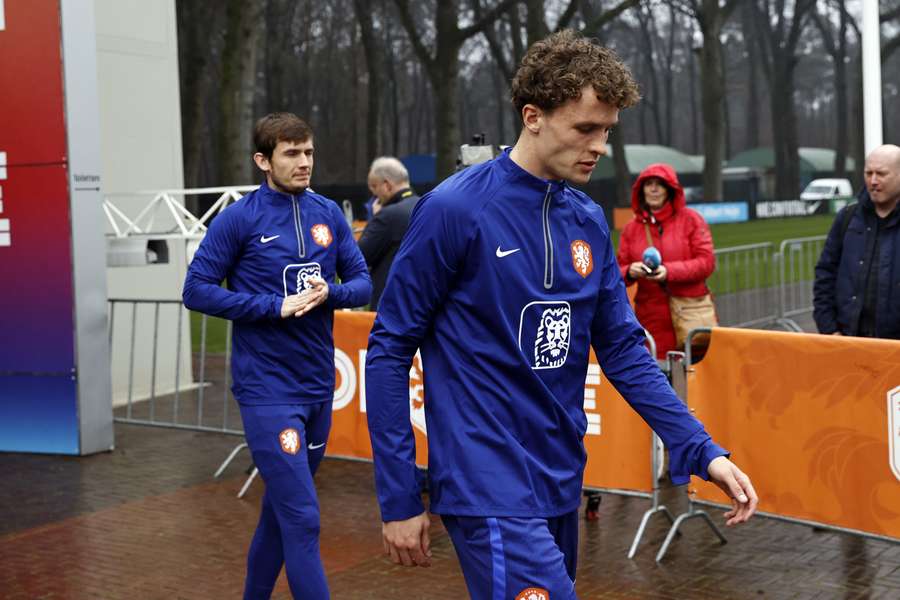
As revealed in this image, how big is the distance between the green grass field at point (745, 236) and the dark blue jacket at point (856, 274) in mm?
8487

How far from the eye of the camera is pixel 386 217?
755 cm

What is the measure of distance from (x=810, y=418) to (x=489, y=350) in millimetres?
3086

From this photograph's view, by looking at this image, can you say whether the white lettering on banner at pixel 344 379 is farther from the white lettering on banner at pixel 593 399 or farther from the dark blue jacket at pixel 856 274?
the dark blue jacket at pixel 856 274

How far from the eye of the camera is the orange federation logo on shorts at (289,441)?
436 centimetres

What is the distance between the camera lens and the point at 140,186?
10.9 metres

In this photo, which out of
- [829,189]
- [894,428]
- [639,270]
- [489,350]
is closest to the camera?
[489,350]

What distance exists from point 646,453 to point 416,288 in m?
3.67

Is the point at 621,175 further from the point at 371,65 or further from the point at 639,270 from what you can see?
the point at 639,270

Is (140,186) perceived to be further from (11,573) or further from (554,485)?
(554,485)

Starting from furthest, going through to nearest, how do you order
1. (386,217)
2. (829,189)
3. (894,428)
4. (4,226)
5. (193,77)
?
(829,189)
(193,77)
(4,226)
(386,217)
(894,428)

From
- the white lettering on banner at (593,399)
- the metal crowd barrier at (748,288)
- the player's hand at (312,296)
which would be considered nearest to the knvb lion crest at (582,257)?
the player's hand at (312,296)

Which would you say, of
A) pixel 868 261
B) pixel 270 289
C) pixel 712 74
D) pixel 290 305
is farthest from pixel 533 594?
pixel 712 74

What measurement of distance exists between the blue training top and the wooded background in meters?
18.3

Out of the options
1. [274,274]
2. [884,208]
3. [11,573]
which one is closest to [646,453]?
[884,208]
